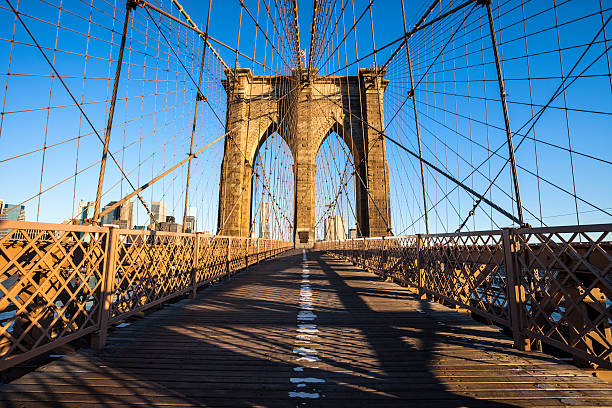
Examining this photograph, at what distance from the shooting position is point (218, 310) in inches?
140

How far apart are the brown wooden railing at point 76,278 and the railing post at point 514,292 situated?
3.40m

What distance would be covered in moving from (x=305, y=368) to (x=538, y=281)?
6.36ft

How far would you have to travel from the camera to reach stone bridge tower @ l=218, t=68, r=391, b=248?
61.5ft

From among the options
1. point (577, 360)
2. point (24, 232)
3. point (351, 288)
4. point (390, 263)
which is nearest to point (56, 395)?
point (24, 232)

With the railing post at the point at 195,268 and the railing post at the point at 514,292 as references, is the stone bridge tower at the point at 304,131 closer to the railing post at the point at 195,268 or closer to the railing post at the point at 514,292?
the railing post at the point at 195,268

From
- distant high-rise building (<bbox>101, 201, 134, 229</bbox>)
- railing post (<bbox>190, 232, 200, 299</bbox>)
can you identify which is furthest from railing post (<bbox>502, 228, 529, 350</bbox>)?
railing post (<bbox>190, 232, 200, 299</bbox>)

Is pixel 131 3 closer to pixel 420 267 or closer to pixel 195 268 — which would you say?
pixel 195 268

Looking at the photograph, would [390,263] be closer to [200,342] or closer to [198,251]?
[198,251]

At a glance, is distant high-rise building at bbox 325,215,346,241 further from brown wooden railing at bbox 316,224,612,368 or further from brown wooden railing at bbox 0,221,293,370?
brown wooden railing at bbox 0,221,293,370

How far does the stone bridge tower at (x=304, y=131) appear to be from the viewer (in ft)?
61.5

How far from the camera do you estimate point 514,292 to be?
2385 millimetres

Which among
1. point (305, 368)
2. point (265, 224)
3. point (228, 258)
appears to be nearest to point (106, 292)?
point (305, 368)

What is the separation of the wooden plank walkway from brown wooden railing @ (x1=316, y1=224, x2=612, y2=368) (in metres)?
0.21

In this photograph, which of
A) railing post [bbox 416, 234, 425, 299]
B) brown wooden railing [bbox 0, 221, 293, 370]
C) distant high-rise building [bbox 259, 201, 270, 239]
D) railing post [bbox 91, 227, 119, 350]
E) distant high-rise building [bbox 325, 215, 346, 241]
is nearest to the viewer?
brown wooden railing [bbox 0, 221, 293, 370]
